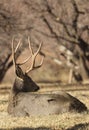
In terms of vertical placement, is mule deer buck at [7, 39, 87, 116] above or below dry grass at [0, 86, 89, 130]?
below

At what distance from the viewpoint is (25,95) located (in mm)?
12133

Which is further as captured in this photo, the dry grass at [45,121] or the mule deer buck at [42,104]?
the mule deer buck at [42,104]

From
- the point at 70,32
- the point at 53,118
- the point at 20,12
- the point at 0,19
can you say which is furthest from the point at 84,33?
the point at 53,118

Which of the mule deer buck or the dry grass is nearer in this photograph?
the dry grass

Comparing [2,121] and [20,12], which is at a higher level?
[2,121]

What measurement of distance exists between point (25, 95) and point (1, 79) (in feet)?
47.9

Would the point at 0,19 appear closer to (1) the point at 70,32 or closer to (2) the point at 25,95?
(1) the point at 70,32

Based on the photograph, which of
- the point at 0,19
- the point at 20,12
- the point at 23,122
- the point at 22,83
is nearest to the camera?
the point at 23,122

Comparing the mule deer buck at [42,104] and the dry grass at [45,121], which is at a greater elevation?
the dry grass at [45,121]

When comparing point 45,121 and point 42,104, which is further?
point 42,104

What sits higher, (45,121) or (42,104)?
(45,121)

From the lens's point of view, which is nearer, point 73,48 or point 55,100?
point 55,100

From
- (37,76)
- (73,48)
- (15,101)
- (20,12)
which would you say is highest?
(15,101)

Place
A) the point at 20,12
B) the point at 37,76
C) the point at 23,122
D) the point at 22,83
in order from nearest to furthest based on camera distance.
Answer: the point at 23,122, the point at 22,83, the point at 20,12, the point at 37,76
